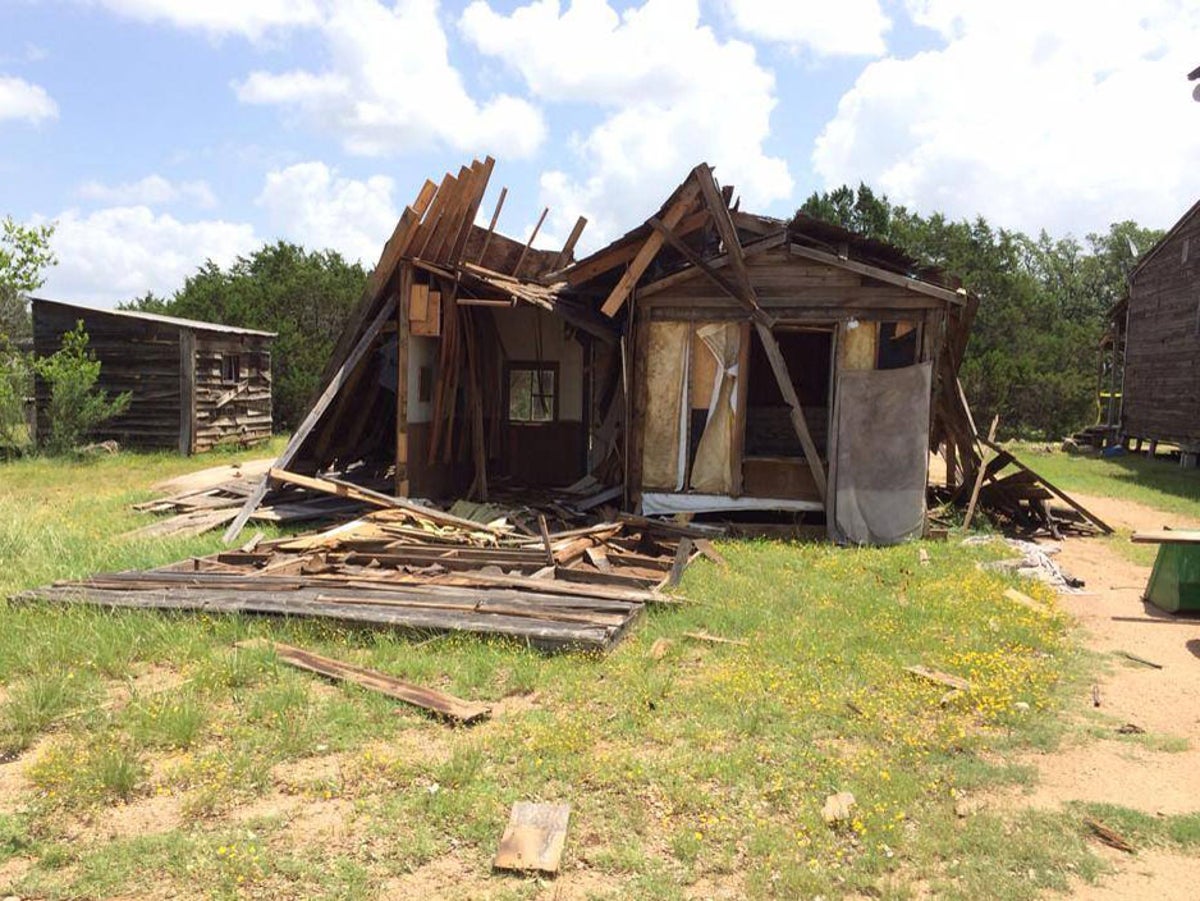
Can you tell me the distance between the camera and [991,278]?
37.7 m

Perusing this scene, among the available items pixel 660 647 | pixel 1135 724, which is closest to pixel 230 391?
pixel 660 647

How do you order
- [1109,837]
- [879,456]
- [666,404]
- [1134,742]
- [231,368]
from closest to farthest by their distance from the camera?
[1109,837], [1134,742], [879,456], [666,404], [231,368]

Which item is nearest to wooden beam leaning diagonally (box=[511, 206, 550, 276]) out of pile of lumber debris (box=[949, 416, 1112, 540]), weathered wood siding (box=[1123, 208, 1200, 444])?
pile of lumber debris (box=[949, 416, 1112, 540])

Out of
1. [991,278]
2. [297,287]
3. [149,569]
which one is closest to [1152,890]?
[149,569]

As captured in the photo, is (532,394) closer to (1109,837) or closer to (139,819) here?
(139,819)

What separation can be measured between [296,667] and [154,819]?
190cm

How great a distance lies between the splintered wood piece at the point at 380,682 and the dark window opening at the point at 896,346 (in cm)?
795

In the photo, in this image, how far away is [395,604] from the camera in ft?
23.4

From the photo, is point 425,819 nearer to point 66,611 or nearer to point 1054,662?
point 66,611

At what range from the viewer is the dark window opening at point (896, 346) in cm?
1130

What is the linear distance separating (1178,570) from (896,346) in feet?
14.1

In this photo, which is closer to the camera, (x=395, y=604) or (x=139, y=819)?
(x=139, y=819)

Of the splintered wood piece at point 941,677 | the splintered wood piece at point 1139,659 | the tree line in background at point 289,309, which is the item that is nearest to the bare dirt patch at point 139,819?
the splintered wood piece at point 941,677

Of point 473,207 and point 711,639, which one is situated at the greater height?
→ point 473,207
